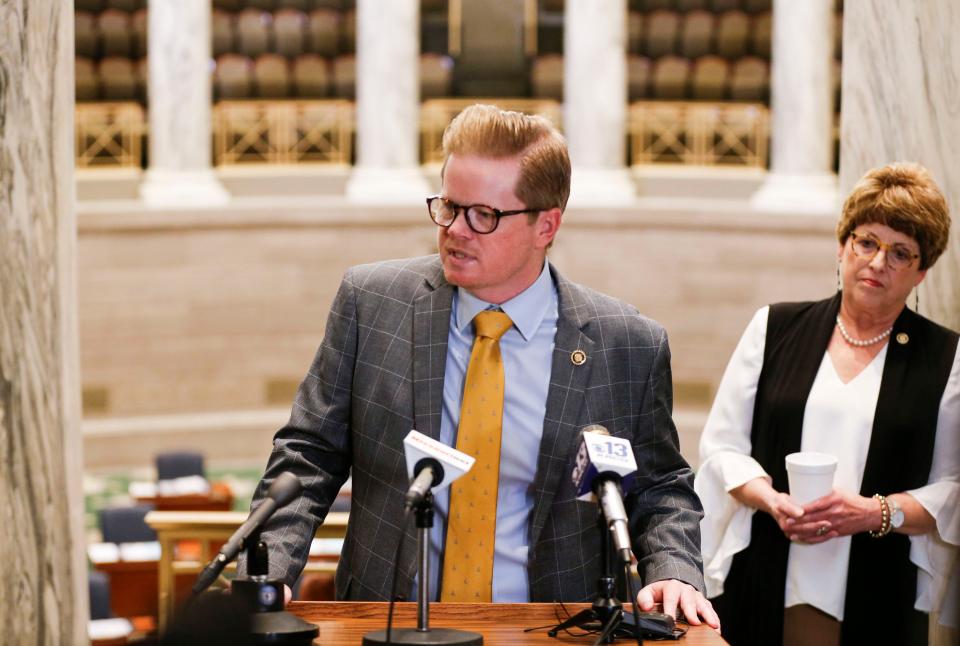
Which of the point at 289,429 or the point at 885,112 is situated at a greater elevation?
the point at 885,112

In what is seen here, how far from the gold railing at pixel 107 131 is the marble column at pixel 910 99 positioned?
→ 803 centimetres

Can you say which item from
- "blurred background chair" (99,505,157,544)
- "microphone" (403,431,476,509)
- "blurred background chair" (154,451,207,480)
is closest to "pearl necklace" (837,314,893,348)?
"microphone" (403,431,476,509)

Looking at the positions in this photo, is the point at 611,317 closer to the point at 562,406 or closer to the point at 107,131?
the point at 562,406

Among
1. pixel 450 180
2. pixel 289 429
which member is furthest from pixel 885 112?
pixel 289 429

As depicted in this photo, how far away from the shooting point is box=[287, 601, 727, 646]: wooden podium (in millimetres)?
1981

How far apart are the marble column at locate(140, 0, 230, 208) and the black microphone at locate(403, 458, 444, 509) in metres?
8.54

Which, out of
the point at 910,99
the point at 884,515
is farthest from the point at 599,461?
the point at 910,99

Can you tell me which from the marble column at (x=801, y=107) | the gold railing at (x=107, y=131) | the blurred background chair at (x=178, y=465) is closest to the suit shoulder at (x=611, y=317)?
the blurred background chair at (x=178, y=465)

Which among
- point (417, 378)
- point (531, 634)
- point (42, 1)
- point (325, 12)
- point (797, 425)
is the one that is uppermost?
point (325, 12)

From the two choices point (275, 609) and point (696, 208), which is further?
point (696, 208)

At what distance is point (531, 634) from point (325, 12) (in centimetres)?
1059

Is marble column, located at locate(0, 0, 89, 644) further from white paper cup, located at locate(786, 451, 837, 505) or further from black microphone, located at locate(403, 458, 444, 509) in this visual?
white paper cup, located at locate(786, 451, 837, 505)

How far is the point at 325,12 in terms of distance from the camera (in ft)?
39.2

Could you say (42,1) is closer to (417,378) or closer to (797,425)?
(417,378)
